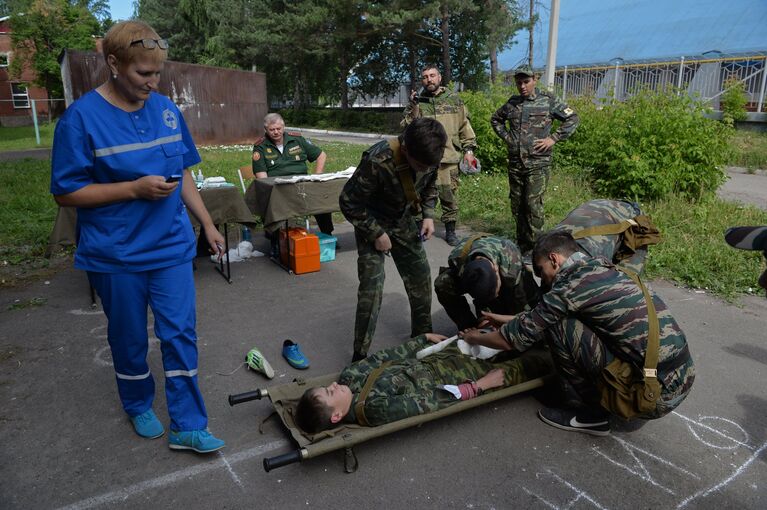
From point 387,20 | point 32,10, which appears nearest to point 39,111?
point 32,10

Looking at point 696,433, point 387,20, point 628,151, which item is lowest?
point 696,433

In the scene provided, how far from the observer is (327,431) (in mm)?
2820

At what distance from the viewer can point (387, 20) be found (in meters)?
24.3

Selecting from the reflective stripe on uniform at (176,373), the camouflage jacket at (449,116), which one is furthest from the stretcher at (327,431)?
the camouflage jacket at (449,116)

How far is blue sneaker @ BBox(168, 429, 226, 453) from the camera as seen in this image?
2854 millimetres

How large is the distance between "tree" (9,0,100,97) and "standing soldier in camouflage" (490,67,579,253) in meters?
32.6

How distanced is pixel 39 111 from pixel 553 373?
1637 inches

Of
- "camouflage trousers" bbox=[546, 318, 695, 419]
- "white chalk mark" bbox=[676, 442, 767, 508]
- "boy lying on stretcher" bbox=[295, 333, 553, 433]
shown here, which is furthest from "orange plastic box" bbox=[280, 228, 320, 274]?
"white chalk mark" bbox=[676, 442, 767, 508]

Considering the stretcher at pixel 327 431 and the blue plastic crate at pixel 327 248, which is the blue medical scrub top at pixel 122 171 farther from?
the blue plastic crate at pixel 327 248

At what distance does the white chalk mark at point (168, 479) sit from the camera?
259cm

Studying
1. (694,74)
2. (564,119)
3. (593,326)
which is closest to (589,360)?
(593,326)

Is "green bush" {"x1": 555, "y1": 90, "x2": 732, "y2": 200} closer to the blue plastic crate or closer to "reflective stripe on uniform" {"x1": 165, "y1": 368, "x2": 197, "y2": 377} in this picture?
the blue plastic crate

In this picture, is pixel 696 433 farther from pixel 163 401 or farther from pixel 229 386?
pixel 163 401

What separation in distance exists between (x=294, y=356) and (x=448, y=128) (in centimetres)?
408
